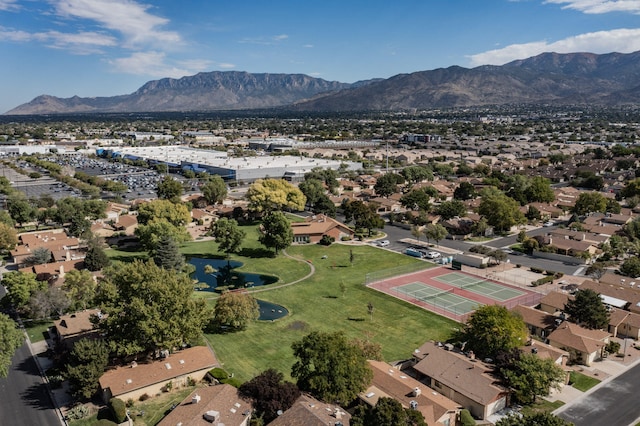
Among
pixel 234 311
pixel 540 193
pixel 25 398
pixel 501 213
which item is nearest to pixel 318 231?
pixel 501 213

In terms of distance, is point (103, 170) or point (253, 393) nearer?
point (253, 393)

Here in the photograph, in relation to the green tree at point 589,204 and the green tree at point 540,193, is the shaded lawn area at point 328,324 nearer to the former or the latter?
the green tree at point 589,204

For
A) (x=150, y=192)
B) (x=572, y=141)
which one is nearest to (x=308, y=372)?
(x=150, y=192)

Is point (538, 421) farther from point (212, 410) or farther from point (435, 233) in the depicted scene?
point (435, 233)

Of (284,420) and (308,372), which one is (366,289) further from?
(284,420)

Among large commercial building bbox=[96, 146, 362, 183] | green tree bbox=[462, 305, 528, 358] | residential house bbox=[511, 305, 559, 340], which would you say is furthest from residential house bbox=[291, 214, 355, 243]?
large commercial building bbox=[96, 146, 362, 183]

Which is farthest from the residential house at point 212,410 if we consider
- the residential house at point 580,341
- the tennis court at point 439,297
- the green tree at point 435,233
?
the green tree at point 435,233
